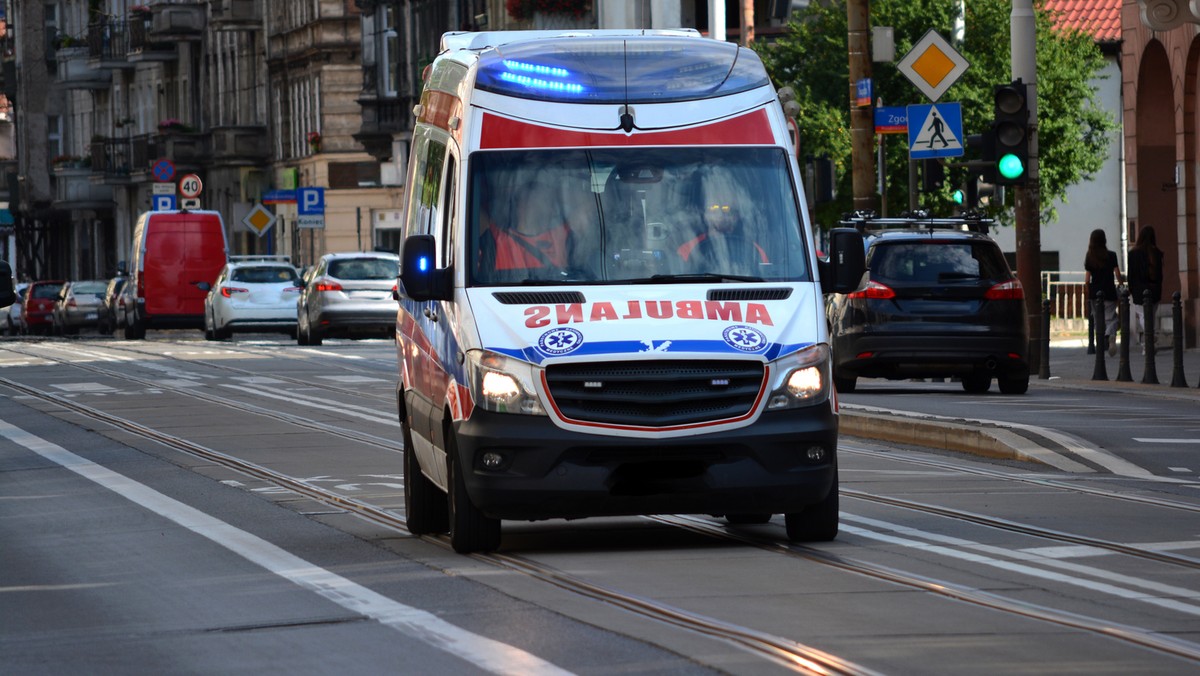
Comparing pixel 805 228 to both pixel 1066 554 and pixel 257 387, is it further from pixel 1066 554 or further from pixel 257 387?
pixel 257 387

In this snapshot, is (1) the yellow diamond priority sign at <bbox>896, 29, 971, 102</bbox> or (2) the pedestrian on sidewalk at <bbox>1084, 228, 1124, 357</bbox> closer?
(1) the yellow diamond priority sign at <bbox>896, 29, 971, 102</bbox>

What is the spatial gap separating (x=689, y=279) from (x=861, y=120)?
1822cm

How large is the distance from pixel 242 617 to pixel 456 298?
249 cm

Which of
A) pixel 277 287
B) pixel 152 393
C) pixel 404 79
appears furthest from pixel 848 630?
pixel 404 79

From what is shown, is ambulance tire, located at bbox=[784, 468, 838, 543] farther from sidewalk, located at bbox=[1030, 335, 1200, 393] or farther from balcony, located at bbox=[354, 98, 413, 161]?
balcony, located at bbox=[354, 98, 413, 161]

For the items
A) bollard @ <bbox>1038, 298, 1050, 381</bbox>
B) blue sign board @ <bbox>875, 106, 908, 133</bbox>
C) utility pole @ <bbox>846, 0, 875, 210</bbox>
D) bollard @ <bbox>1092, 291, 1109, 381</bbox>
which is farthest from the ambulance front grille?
utility pole @ <bbox>846, 0, 875, 210</bbox>

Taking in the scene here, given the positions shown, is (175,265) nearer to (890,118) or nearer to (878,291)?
(890,118)

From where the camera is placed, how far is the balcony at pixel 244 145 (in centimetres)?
8225

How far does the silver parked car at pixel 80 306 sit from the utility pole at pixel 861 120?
118 feet

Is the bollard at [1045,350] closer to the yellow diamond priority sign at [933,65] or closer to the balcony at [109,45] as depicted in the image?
the yellow diamond priority sign at [933,65]

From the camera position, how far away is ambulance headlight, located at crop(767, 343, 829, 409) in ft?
36.9

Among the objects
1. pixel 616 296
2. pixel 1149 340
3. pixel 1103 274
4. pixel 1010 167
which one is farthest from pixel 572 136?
pixel 1103 274

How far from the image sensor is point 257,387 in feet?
92.8

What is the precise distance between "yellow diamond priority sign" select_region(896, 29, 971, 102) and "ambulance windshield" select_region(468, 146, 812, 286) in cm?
1616
